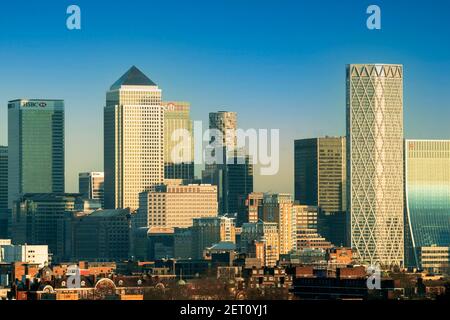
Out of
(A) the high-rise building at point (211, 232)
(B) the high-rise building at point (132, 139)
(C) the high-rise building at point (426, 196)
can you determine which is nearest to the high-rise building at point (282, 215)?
(A) the high-rise building at point (211, 232)

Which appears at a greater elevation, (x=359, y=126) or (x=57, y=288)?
(x=359, y=126)

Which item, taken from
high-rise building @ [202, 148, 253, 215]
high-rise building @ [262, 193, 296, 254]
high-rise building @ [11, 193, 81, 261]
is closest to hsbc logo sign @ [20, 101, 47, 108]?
high-rise building @ [11, 193, 81, 261]

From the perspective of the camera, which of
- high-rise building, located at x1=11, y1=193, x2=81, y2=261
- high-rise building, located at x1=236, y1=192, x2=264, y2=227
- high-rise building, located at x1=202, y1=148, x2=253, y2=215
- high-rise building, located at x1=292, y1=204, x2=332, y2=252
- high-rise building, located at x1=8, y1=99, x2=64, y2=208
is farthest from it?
high-rise building, located at x1=8, y1=99, x2=64, y2=208

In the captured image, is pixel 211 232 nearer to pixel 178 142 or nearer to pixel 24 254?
pixel 24 254

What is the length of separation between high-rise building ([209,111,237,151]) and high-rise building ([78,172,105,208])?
15.9 meters

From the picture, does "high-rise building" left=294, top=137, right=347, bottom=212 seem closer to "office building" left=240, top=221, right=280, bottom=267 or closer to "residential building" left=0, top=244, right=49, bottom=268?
"office building" left=240, top=221, right=280, bottom=267

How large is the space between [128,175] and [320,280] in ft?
171

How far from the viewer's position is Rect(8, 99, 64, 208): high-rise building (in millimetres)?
86688

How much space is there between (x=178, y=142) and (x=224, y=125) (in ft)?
71.9

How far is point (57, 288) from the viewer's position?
36594 mm

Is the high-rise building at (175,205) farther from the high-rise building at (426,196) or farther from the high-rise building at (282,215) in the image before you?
the high-rise building at (426,196)
